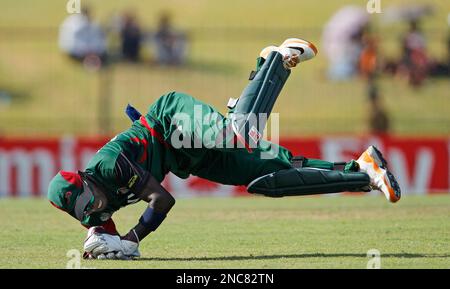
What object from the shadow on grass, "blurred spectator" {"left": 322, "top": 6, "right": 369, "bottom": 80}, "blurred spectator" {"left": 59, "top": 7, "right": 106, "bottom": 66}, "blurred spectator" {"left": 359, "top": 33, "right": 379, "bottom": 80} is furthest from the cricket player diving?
"blurred spectator" {"left": 322, "top": 6, "right": 369, "bottom": 80}

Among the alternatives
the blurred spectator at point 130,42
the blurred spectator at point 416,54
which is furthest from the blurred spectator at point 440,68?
the blurred spectator at point 130,42

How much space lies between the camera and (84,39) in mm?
21906

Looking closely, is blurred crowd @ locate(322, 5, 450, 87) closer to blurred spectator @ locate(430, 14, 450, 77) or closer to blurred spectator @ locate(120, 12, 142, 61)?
blurred spectator @ locate(430, 14, 450, 77)

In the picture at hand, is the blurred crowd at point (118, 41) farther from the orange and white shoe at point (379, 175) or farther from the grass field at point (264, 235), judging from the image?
the orange and white shoe at point (379, 175)

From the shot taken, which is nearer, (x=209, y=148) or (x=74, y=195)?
(x=74, y=195)

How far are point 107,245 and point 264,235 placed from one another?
6.77ft

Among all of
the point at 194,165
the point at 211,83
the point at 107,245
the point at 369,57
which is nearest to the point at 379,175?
the point at 194,165

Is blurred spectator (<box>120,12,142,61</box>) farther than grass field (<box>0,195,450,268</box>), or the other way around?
blurred spectator (<box>120,12,142,61</box>)

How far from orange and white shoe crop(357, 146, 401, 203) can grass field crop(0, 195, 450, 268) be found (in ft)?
1.72

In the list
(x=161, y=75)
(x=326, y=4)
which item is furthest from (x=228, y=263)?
(x=326, y=4)

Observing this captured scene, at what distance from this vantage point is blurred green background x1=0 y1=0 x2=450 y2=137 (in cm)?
2089

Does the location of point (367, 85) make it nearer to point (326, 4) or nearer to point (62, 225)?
point (326, 4)

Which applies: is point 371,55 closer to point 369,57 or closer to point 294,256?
point 369,57
